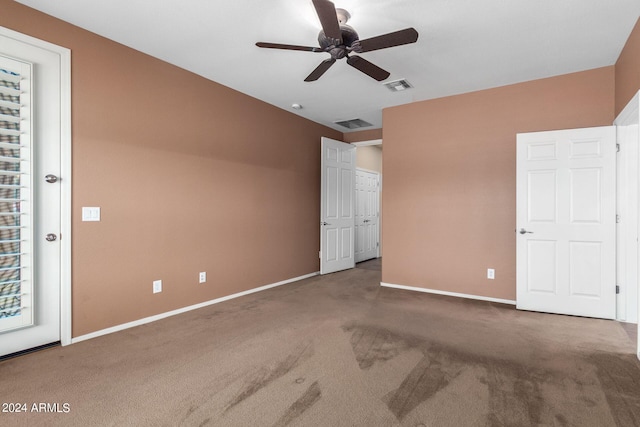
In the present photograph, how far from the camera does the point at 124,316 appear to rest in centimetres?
306

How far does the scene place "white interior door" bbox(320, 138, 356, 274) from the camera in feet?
18.0

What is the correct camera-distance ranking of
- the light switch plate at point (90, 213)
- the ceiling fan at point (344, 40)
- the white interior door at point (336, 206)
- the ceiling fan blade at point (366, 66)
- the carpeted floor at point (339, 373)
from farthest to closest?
the white interior door at point (336, 206) → the light switch plate at point (90, 213) → the ceiling fan blade at point (366, 66) → the ceiling fan at point (344, 40) → the carpeted floor at point (339, 373)

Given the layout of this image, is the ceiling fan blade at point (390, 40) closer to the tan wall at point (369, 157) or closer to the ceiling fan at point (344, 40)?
the ceiling fan at point (344, 40)

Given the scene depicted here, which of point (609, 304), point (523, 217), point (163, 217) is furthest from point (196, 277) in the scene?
point (609, 304)

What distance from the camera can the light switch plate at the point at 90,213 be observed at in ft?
9.15

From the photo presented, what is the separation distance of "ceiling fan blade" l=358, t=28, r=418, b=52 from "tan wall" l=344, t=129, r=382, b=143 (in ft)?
12.0

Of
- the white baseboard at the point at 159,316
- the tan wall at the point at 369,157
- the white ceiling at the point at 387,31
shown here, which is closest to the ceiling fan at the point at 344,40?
the white ceiling at the point at 387,31

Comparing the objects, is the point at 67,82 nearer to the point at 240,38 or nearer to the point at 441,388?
the point at 240,38

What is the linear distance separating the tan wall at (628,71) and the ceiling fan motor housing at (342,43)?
2304 mm

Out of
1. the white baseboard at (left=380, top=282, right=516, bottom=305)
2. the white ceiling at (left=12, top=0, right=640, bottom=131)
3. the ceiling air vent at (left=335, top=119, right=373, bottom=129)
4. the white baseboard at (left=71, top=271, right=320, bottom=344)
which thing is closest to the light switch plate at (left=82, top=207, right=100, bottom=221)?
the white baseboard at (left=71, top=271, right=320, bottom=344)

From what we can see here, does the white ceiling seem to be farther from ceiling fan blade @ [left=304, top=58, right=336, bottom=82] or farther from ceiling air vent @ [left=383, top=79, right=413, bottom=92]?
ceiling fan blade @ [left=304, top=58, right=336, bottom=82]

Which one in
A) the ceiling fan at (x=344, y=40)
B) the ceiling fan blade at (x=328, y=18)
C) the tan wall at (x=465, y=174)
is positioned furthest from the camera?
the tan wall at (x=465, y=174)

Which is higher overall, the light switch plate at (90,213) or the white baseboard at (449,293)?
the light switch plate at (90,213)

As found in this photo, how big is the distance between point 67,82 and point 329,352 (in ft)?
10.1
